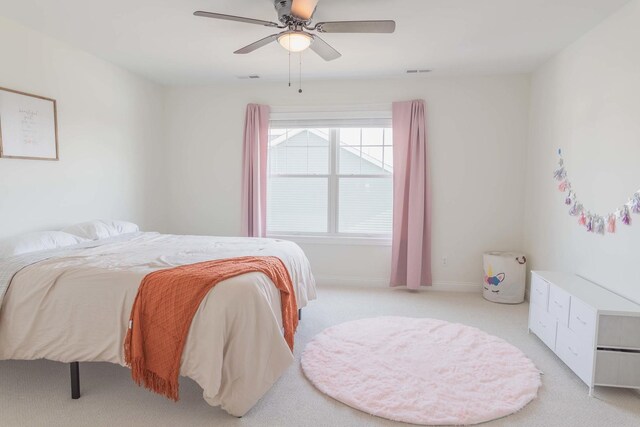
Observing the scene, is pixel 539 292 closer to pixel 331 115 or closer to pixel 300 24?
pixel 300 24

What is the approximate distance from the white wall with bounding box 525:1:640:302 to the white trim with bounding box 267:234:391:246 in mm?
1656

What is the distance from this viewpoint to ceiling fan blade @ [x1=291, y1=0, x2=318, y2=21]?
6.87 feet

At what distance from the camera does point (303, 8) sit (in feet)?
7.09

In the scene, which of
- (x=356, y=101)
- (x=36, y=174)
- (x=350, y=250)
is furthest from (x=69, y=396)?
(x=356, y=101)

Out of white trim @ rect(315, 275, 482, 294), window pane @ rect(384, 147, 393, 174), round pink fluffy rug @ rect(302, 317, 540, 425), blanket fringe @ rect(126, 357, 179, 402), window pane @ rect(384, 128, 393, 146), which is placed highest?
window pane @ rect(384, 128, 393, 146)

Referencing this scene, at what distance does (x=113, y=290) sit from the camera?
2.13 metres

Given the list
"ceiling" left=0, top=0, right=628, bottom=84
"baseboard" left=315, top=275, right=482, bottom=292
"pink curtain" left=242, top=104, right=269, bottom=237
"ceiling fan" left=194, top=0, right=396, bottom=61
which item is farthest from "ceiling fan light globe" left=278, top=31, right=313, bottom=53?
"baseboard" left=315, top=275, right=482, bottom=292

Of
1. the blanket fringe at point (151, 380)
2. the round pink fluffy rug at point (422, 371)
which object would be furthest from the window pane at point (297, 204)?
the blanket fringe at point (151, 380)

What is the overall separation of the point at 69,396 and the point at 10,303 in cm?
66

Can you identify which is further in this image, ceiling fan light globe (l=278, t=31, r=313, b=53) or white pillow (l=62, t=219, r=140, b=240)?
white pillow (l=62, t=219, r=140, b=240)

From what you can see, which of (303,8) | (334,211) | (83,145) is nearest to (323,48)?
(303,8)

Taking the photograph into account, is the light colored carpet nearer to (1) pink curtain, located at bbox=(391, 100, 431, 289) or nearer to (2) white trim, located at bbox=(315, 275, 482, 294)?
(2) white trim, located at bbox=(315, 275, 482, 294)

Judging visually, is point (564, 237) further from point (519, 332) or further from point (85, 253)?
point (85, 253)

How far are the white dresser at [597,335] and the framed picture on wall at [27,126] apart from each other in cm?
424
